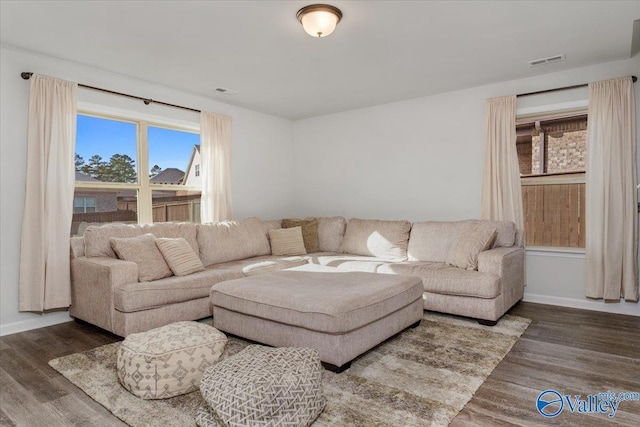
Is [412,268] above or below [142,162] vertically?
below

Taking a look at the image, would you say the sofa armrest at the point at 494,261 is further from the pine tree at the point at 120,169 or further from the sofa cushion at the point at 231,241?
the pine tree at the point at 120,169

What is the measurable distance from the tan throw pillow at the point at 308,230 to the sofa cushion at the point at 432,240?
1.27 meters

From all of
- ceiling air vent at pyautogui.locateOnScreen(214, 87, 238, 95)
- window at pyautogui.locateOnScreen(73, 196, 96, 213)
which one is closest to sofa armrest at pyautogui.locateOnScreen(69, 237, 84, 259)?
window at pyautogui.locateOnScreen(73, 196, 96, 213)

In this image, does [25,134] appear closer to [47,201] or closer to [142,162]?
[47,201]

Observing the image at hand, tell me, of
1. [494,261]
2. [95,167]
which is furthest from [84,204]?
[494,261]

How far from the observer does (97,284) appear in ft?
10.4

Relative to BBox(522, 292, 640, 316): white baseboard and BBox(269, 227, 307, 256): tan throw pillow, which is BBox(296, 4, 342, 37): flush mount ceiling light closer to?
BBox(269, 227, 307, 256): tan throw pillow

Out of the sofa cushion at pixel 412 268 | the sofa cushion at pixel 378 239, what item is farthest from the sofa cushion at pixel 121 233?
the sofa cushion at pixel 412 268

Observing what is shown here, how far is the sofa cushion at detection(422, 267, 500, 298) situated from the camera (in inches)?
128

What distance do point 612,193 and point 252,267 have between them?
11.7ft

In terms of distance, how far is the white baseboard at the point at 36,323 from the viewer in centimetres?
323

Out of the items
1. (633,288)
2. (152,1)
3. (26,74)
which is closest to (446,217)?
(633,288)

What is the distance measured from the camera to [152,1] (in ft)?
8.07

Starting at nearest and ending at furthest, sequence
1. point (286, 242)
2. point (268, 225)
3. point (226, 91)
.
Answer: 1. point (226, 91)
2. point (286, 242)
3. point (268, 225)
